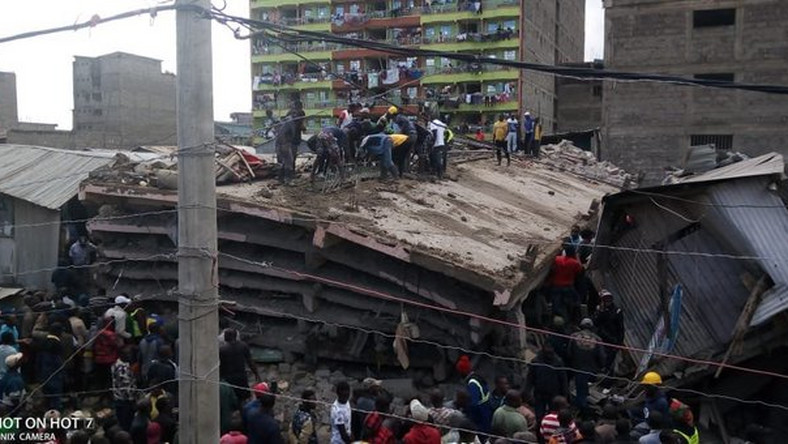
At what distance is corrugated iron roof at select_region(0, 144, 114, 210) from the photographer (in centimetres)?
1380

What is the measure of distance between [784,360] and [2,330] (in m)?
9.91

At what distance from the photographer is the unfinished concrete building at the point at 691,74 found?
31.7 m

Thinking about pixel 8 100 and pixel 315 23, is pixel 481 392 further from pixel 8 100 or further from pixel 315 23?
pixel 315 23

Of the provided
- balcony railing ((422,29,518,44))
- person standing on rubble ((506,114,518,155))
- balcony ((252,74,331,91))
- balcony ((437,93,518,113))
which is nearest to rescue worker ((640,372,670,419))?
person standing on rubble ((506,114,518,155))

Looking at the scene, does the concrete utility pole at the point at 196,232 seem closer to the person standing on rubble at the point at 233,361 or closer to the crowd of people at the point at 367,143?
the person standing on rubble at the point at 233,361

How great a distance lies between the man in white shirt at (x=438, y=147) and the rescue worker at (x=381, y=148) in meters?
1.41

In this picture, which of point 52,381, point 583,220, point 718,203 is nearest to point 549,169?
point 583,220

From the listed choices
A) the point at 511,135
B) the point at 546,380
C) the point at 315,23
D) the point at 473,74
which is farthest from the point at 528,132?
the point at 315,23

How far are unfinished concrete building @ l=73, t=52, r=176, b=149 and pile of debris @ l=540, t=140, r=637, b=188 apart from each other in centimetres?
2981

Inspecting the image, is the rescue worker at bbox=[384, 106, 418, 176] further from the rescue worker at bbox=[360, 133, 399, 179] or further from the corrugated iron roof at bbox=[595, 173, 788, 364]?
the corrugated iron roof at bbox=[595, 173, 788, 364]

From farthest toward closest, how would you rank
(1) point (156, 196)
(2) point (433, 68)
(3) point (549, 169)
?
(2) point (433, 68), (3) point (549, 169), (1) point (156, 196)

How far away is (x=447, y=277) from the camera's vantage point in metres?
9.28

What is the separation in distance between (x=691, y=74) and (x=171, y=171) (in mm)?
28174

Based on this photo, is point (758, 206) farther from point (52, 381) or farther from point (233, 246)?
point (52, 381)
